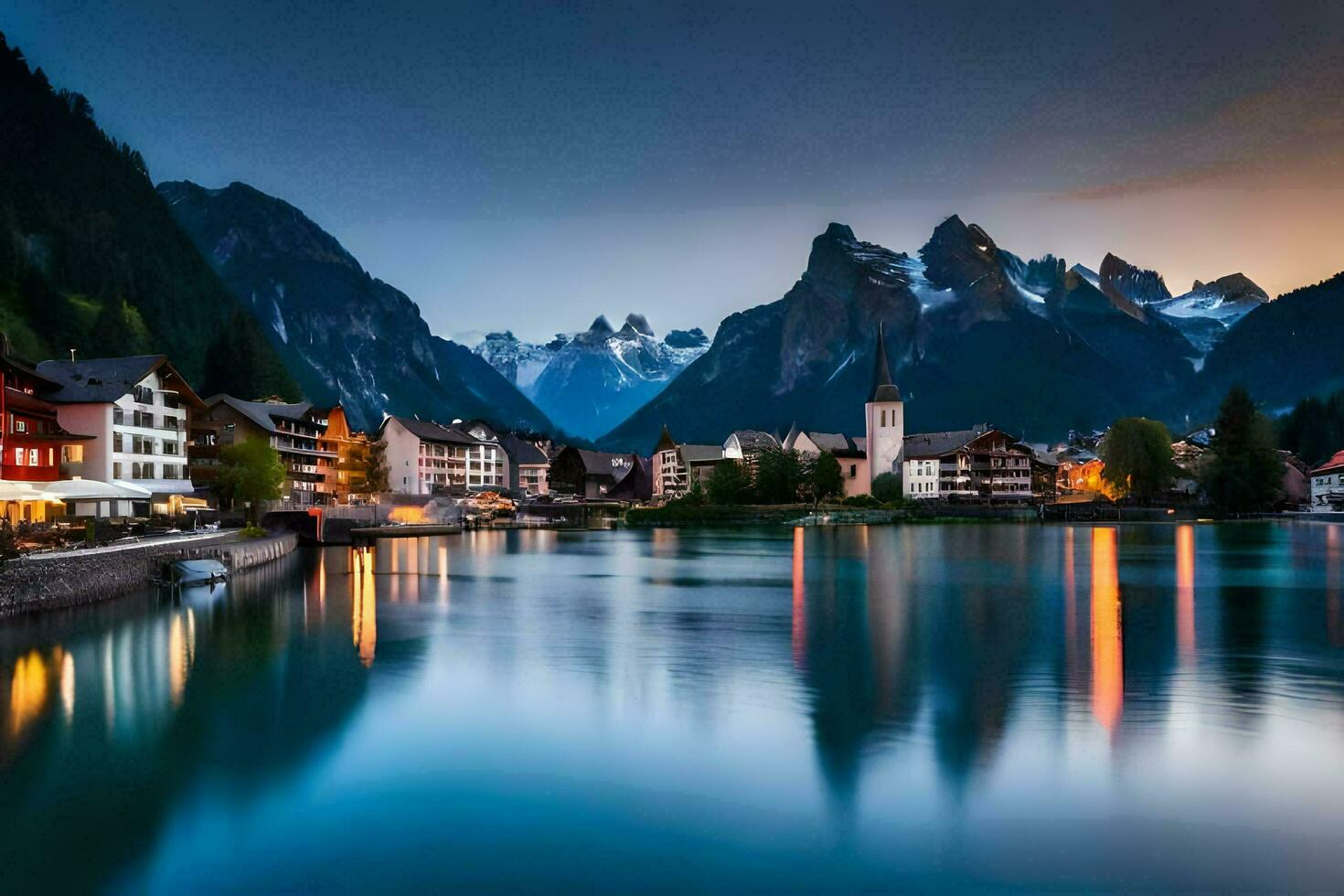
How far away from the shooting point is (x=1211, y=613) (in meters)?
40.1

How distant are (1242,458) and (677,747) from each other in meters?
139

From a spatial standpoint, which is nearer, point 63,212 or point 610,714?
point 610,714

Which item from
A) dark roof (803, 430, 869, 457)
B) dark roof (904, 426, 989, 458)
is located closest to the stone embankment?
dark roof (803, 430, 869, 457)

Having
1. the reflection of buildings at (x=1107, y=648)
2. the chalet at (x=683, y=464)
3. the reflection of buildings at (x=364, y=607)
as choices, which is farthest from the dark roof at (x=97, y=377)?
the chalet at (x=683, y=464)

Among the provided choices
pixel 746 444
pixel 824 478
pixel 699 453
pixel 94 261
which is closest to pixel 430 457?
pixel 699 453

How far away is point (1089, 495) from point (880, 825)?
17351 centimetres

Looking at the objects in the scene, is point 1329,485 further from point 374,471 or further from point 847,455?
point 374,471

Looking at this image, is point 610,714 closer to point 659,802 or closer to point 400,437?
point 659,802

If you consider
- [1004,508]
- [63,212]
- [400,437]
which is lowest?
[1004,508]

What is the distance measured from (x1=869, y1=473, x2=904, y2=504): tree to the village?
11.6 inches

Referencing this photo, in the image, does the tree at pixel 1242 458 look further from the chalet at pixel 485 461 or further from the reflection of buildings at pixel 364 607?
the reflection of buildings at pixel 364 607

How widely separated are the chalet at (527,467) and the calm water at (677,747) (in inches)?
5386

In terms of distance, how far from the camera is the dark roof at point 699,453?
172 meters

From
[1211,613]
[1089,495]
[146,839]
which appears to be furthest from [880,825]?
[1089,495]
